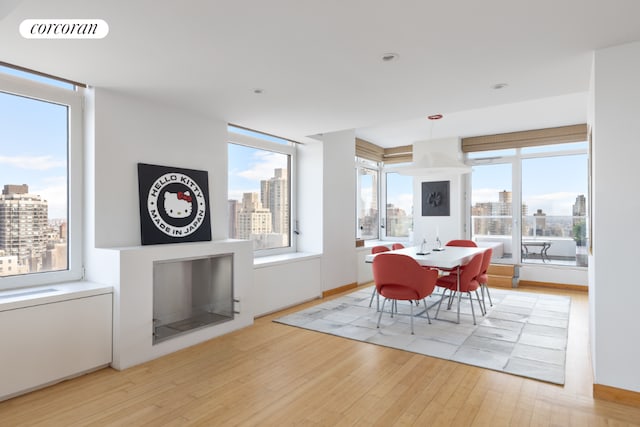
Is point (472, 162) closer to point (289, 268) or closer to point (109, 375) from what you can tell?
point (289, 268)

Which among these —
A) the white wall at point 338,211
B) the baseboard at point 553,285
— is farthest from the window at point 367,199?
the baseboard at point 553,285

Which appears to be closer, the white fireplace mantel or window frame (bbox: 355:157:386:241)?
the white fireplace mantel

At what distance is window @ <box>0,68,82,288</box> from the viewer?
309 centimetres

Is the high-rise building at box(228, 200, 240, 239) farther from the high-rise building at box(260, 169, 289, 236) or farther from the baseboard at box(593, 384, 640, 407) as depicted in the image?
the baseboard at box(593, 384, 640, 407)

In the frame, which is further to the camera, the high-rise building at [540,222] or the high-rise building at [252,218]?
the high-rise building at [540,222]

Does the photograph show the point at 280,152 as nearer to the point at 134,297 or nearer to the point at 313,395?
the point at 134,297

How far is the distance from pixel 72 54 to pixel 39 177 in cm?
118

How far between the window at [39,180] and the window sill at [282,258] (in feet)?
6.67

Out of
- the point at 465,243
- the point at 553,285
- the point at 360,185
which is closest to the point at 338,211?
the point at 360,185

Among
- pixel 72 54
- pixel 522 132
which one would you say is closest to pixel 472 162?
pixel 522 132

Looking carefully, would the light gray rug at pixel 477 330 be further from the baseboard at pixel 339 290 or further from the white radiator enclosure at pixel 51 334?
the white radiator enclosure at pixel 51 334

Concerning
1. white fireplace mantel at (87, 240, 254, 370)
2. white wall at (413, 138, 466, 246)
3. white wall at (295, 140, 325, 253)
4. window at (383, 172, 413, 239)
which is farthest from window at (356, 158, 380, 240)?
white fireplace mantel at (87, 240, 254, 370)

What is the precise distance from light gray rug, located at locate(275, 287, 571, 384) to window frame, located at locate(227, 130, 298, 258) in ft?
3.54

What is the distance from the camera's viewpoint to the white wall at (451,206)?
25.1 feet
